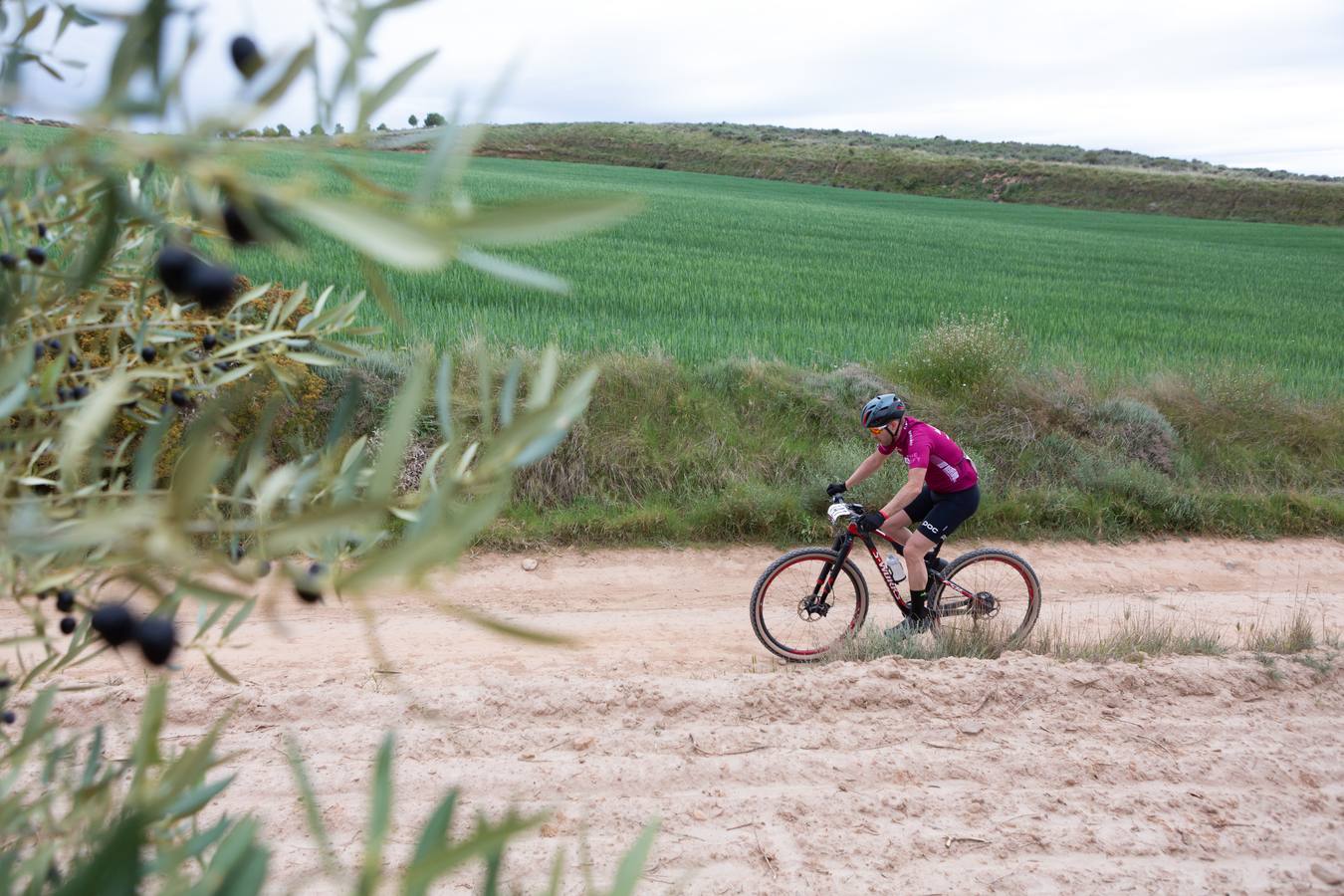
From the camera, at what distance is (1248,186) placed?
55688 mm

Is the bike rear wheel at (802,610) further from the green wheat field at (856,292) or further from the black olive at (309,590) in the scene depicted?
the black olive at (309,590)

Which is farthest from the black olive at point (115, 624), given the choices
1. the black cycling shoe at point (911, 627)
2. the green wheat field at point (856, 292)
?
the black cycling shoe at point (911, 627)

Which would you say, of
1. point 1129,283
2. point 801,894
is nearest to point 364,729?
point 801,894

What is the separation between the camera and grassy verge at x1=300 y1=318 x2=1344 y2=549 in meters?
8.09

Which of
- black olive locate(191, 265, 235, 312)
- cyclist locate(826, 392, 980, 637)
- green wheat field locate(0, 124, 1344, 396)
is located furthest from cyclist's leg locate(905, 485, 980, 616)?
black olive locate(191, 265, 235, 312)

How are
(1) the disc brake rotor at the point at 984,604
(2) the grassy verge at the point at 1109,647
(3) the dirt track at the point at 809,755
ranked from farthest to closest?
(1) the disc brake rotor at the point at 984,604 → (2) the grassy verge at the point at 1109,647 → (3) the dirt track at the point at 809,755

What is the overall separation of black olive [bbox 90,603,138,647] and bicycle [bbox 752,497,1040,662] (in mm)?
5293

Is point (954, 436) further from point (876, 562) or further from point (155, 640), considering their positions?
point (155, 640)

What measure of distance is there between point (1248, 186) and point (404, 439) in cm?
6574

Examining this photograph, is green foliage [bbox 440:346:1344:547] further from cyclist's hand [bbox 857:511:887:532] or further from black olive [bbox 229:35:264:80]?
black olive [bbox 229:35:264:80]

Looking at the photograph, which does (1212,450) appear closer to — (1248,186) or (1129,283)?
(1129,283)

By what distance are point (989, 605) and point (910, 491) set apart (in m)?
1.07

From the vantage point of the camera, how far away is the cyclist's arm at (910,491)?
591 cm

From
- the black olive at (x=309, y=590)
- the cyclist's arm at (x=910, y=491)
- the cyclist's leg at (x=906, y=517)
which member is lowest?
the cyclist's leg at (x=906, y=517)
